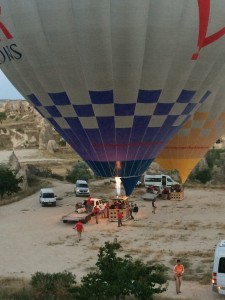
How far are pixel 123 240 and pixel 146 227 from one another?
3.04m

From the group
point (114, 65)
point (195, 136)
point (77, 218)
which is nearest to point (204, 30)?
point (114, 65)

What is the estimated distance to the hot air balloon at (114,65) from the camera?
17047mm

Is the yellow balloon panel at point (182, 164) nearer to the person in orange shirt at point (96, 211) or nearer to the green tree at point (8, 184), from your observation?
the person in orange shirt at point (96, 211)

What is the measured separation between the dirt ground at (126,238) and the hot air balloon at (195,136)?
2.83 m

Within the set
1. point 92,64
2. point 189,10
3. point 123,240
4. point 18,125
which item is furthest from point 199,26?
point 18,125

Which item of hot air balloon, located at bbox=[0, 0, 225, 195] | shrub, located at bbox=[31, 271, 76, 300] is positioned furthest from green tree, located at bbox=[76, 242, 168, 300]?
hot air balloon, located at bbox=[0, 0, 225, 195]

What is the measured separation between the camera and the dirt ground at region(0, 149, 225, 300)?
17.2m

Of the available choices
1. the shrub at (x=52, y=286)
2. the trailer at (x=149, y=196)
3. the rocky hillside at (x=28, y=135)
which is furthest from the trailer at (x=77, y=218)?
the rocky hillside at (x=28, y=135)

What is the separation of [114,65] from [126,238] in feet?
27.5

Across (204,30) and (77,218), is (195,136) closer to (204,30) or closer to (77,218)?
(77,218)

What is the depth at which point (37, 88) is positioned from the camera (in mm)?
20266

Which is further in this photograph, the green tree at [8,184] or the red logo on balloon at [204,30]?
the green tree at [8,184]

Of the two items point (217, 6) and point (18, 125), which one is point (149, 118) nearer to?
point (217, 6)

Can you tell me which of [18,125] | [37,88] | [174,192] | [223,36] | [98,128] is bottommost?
[174,192]
